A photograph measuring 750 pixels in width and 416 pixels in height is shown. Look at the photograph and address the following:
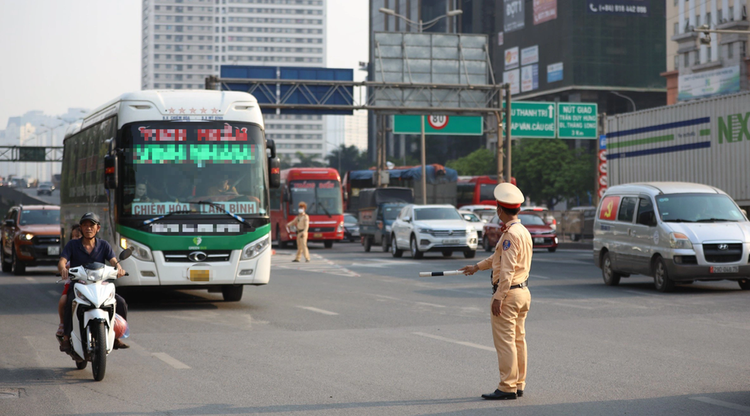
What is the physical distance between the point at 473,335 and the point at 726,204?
833cm

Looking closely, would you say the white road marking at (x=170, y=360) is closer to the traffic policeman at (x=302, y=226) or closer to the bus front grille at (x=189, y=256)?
the bus front grille at (x=189, y=256)

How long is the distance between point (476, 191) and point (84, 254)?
46.1 meters

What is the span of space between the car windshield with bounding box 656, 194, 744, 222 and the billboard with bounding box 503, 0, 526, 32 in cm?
8191

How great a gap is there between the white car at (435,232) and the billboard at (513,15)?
70.0 m

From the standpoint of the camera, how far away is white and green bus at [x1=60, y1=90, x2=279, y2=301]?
46.6 ft

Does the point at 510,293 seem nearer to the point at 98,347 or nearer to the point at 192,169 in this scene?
the point at 98,347

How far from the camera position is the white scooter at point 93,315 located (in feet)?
26.7

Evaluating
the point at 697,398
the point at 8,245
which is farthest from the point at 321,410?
the point at 8,245

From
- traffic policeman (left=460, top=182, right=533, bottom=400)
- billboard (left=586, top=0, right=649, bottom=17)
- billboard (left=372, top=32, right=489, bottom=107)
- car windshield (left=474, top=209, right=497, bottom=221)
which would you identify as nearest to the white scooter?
traffic policeman (left=460, top=182, right=533, bottom=400)

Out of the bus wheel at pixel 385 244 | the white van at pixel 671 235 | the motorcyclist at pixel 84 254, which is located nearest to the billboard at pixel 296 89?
the bus wheel at pixel 385 244

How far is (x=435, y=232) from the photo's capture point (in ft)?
95.5

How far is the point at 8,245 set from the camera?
1015 inches

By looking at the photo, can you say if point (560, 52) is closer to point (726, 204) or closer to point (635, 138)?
point (635, 138)

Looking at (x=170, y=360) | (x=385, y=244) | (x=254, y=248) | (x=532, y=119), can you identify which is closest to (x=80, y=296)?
(x=170, y=360)
